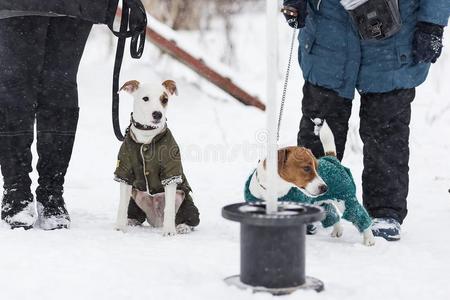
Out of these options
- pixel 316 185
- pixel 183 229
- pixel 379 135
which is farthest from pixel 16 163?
pixel 379 135

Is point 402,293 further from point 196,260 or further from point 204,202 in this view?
point 204,202

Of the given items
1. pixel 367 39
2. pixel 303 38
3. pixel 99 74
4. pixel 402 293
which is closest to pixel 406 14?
pixel 367 39

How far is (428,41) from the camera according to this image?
3383 mm

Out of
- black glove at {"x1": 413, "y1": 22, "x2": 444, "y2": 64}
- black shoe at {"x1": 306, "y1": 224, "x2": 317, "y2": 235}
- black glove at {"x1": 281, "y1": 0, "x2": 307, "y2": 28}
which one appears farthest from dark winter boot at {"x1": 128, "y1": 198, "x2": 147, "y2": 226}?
black glove at {"x1": 413, "y1": 22, "x2": 444, "y2": 64}

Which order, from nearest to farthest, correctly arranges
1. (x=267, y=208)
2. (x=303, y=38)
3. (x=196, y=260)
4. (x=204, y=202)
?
1. (x=267, y=208)
2. (x=196, y=260)
3. (x=303, y=38)
4. (x=204, y=202)

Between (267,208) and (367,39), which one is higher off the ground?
(367,39)

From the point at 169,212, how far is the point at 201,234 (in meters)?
0.20

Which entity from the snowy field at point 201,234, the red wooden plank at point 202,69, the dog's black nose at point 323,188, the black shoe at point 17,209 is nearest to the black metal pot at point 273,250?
the snowy field at point 201,234

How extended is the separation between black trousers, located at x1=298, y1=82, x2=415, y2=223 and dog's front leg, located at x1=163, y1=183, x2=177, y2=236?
2.50ft

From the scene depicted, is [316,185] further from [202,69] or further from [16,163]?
[202,69]

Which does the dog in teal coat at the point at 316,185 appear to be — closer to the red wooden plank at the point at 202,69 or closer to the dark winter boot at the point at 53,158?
the dark winter boot at the point at 53,158

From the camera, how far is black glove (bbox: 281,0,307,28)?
356cm

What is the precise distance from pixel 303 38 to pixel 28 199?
1609 millimetres

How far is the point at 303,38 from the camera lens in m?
3.73
